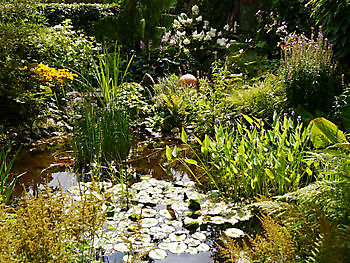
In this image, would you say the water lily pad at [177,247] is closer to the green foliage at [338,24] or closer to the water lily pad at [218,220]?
the water lily pad at [218,220]

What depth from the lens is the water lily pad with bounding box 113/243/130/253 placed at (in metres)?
2.07

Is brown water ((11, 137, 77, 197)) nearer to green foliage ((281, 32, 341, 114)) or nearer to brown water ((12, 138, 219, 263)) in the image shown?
brown water ((12, 138, 219, 263))

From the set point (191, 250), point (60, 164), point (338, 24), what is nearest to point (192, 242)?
point (191, 250)

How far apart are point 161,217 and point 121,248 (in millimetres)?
512

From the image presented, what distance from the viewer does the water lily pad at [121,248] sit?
2070mm

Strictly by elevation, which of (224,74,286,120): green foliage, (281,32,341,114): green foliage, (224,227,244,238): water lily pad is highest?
(281,32,341,114): green foliage

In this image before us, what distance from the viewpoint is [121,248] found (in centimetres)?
209

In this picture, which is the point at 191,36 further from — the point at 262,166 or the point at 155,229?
the point at 155,229

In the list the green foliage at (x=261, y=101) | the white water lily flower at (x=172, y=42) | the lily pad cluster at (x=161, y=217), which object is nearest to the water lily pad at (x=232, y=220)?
the lily pad cluster at (x=161, y=217)

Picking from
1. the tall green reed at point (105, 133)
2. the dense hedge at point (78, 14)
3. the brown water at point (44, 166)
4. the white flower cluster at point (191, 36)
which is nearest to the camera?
the brown water at point (44, 166)

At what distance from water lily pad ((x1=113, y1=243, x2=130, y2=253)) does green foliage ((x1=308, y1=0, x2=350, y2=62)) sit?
13.9ft

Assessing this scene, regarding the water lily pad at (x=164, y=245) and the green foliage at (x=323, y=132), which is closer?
the water lily pad at (x=164, y=245)

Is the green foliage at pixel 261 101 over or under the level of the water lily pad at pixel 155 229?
over

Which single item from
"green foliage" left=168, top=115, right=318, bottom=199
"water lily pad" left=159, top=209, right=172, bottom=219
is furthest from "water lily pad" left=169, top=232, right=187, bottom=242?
"green foliage" left=168, top=115, right=318, bottom=199
